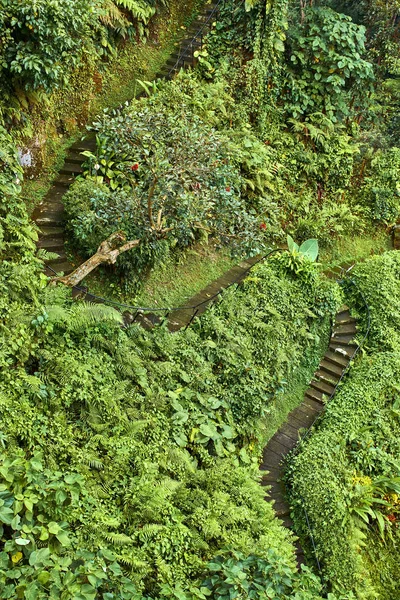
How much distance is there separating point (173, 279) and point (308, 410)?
407 centimetres

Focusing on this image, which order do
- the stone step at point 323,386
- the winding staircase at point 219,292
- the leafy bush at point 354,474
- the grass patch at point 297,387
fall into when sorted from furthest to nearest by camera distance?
the stone step at point 323,386 < the grass patch at point 297,387 < the winding staircase at point 219,292 < the leafy bush at point 354,474

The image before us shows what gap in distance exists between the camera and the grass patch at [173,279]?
9078mm

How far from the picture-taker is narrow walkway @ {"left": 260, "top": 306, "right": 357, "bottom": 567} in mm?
9016

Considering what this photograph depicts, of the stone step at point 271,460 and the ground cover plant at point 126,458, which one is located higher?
the ground cover plant at point 126,458

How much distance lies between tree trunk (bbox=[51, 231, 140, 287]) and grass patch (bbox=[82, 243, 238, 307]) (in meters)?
1.00

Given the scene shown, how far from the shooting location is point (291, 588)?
5906 millimetres

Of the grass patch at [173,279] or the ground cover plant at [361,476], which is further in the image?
the grass patch at [173,279]

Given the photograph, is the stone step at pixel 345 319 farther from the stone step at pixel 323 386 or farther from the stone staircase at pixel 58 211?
the stone staircase at pixel 58 211

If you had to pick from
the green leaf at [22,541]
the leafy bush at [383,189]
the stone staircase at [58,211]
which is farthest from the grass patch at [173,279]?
the leafy bush at [383,189]

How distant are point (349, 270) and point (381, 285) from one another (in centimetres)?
134

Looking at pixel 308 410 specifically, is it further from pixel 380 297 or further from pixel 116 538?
pixel 116 538

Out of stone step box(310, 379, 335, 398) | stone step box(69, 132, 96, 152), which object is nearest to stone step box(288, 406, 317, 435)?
stone step box(310, 379, 335, 398)

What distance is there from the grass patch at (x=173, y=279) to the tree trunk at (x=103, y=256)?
997 mm

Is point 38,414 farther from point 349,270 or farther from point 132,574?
point 349,270
